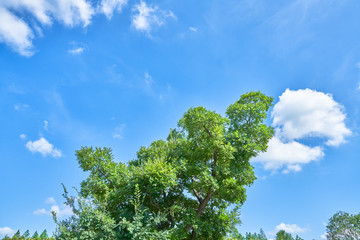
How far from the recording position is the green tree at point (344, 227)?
41.8m

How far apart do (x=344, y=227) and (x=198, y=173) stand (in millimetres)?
38856

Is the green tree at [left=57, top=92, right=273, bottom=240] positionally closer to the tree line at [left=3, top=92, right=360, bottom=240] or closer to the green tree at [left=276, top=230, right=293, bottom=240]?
the tree line at [left=3, top=92, right=360, bottom=240]

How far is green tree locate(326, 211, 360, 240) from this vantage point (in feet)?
137

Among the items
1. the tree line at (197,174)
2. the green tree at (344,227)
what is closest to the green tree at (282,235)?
the green tree at (344,227)

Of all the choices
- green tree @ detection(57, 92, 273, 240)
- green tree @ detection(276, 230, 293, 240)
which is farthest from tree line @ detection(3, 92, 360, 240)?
green tree @ detection(276, 230, 293, 240)

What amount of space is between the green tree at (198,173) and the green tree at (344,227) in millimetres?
33416

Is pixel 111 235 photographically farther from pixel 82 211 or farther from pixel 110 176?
pixel 110 176

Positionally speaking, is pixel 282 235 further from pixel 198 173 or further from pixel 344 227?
pixel 198 173

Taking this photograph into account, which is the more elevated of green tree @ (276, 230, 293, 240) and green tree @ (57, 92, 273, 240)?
green tree @ (276, 230, 293, 240)

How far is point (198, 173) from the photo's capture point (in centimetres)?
1939

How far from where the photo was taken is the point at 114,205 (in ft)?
61.3

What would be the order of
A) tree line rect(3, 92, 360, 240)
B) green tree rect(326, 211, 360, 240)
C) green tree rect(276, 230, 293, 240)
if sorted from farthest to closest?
1. green tree rect(276, 230, 293, 240)
2. green tree rect(326, 211, 360, 240)
3. tree line rect(3, 92, 360, 240)

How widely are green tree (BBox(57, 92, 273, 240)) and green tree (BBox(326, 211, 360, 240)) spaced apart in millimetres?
33416

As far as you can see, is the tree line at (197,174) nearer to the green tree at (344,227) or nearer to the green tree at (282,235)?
the green tree at (344,227)
